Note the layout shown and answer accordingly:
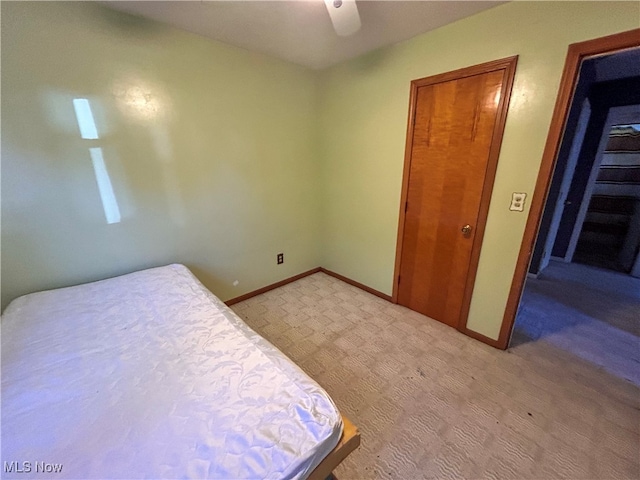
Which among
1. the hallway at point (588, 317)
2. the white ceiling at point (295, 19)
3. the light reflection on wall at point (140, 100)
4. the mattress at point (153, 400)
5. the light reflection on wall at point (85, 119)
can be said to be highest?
the white ceiling at point (295, 19)

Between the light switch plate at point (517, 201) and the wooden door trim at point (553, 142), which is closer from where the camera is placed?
the wooden door trim at point (553, 142)

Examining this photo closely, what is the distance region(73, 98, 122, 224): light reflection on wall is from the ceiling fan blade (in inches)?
62.1

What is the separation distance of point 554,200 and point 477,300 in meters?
2.08

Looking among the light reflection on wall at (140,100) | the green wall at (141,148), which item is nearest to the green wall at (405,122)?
the green wall at (141,148)

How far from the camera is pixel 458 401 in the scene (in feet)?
4.89

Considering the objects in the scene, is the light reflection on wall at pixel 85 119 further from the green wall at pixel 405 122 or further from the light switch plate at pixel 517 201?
the light switch plate at pixel 517 201

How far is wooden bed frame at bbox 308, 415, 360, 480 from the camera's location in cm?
80

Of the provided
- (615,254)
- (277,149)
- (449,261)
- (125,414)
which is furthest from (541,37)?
(615,254)

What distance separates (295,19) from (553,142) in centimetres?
180

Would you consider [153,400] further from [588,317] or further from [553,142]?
[588,317]

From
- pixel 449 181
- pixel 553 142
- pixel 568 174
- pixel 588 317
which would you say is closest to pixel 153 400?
pixel 449 181

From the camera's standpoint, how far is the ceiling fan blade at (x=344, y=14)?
1.16m

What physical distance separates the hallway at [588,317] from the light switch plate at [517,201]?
3.50ft

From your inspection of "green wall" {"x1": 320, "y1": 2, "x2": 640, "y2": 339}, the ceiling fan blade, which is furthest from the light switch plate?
the ceiling fan blade
